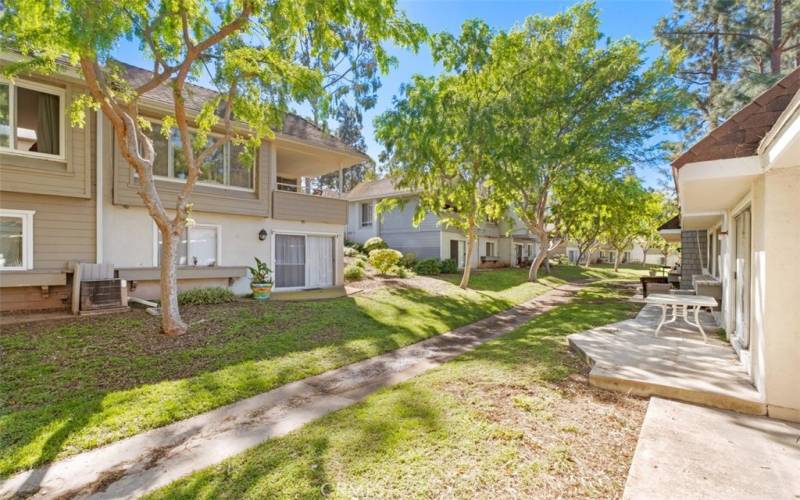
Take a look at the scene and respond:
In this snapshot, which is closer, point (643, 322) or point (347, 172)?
point (643, 322)

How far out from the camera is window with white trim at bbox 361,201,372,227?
85.4 ft

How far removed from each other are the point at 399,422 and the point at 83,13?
719 cm

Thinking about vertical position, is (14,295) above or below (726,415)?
above

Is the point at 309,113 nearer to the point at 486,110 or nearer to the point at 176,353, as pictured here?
the point at 176,353

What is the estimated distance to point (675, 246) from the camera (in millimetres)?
43250

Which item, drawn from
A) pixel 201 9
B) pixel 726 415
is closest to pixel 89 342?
pixel 201 9

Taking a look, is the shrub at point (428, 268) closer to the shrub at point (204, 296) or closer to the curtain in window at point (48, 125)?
the shrub at point (204, 296)

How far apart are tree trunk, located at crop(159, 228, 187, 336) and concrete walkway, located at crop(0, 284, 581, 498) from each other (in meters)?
3.29

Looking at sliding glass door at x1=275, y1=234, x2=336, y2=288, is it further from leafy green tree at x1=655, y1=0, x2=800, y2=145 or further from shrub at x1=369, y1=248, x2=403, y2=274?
leafy green tree at x1=655, y1=0, x2=800, y2=145

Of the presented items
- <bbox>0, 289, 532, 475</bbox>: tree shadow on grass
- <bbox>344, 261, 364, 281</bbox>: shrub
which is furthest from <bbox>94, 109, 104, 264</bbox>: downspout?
<bbox>344, 261, 364, 281</bbox>: shrub

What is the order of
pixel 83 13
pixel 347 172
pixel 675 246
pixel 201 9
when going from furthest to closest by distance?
pixel 675 246
pixel 347 172
pixel 201 9
pixel 83 13

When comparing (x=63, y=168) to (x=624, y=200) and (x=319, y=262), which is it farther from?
(x=624, y=200)

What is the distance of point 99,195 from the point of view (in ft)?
30.9

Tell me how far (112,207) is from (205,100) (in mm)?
4741
